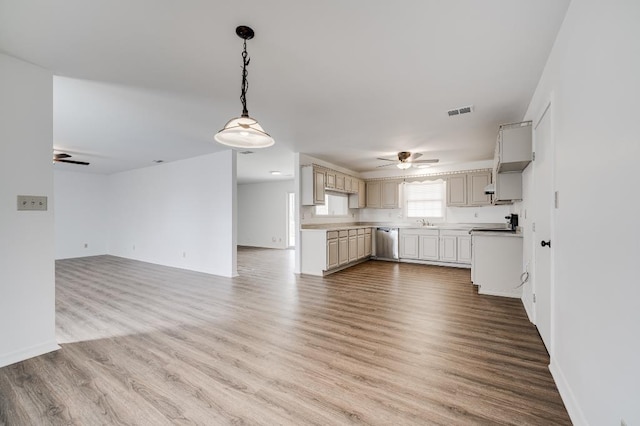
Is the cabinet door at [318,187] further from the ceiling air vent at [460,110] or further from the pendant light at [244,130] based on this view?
the pendant light at [244,130]

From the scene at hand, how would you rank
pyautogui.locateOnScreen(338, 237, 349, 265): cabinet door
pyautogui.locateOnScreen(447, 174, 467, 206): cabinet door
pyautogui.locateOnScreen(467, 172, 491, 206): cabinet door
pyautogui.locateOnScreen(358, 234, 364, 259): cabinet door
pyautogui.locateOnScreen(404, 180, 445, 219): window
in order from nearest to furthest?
pyautogui.locateOnScreen(338, 237, 349, 265): cabinet door → pyautogui.locateOnScreen(467, 172, 491, 206): cabinet door → pyautogui.locateOnScreen(447, 174, 467, 206): cabinet door → pyautogui.locateOnScreen(358, 234, 364, 259): cabinet door → pyautogui.locateOnScreen(404, 180, 445, 219): window

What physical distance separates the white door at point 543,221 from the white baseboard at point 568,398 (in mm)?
297

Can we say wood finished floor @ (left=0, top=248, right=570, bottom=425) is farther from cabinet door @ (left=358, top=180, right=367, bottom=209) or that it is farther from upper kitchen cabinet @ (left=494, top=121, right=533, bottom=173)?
cabinet door @ (left=358, top=180, right=367, bottom=209)

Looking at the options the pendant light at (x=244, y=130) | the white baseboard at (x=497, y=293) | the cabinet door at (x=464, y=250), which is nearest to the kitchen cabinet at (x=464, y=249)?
the cabinet door at (x=464, y=250)

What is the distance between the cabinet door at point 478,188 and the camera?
6.09m

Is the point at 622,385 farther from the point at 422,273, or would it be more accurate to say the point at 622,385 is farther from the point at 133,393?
the point at 422,273

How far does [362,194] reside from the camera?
7.64 metres

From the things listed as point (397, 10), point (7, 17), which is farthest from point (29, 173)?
point (397, 10)

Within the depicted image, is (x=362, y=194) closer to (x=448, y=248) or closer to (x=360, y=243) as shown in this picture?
(x=360, y=243)

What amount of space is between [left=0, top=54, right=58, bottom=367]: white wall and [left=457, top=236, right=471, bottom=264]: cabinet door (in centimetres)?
667

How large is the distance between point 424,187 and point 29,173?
23.3 ft

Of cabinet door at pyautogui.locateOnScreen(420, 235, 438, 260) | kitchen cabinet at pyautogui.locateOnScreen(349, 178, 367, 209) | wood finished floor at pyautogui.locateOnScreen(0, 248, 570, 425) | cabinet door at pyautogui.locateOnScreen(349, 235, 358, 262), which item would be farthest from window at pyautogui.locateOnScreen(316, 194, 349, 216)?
wood finished floor at pyautogui.locateOnScreen(0, 248, 570, 425)

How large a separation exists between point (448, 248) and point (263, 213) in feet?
21.5

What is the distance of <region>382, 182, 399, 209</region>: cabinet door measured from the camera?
727 centimetres
